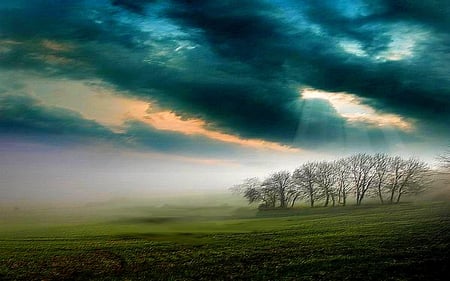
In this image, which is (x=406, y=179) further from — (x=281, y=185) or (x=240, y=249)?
(x=240, y=249)

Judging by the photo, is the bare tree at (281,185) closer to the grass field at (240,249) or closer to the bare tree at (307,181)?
the bare tree at (307,181)

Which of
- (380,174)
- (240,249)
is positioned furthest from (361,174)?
(240,249)

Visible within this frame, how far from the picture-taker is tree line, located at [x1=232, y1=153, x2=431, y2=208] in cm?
11588

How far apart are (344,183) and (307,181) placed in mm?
10322

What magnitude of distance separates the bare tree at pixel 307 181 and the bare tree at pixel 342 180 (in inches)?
248

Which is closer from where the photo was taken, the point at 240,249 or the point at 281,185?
the point at 240,249

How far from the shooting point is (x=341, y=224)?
78188 mm

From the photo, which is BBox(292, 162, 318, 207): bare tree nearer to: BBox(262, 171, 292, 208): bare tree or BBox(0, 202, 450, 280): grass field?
BBox(262, 171, 292, 208): bare tree

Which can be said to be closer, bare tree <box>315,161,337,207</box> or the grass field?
the grass field

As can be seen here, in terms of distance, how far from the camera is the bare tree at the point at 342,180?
384 feet

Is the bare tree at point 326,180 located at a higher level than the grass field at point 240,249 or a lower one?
higher

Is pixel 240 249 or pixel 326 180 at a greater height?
pixel 326 180

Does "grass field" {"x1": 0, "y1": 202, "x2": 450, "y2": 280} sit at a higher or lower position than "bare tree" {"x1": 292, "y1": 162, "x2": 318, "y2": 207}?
lower

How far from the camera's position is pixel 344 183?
119 metres
